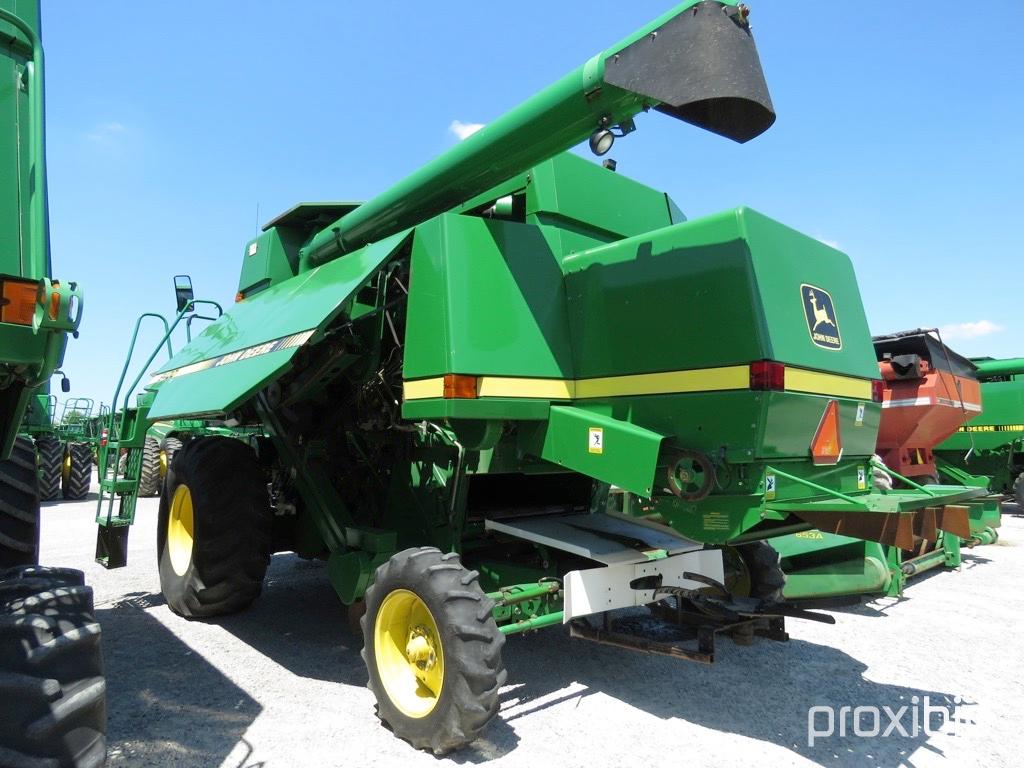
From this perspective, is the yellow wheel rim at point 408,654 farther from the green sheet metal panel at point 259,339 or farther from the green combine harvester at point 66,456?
the green combine harvester at point 66,456

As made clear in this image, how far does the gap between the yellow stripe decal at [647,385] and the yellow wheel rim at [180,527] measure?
2982 mm

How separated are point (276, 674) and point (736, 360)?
10.7 feet

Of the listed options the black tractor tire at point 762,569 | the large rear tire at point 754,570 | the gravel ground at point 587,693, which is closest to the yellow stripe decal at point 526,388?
the gravel ground at point 587,693

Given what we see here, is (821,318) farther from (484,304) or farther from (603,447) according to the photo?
(484,304)

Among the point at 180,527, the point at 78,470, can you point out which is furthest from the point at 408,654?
the point at 78,470

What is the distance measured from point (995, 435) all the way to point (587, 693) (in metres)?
11.1

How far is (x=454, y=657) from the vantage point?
10.2ft

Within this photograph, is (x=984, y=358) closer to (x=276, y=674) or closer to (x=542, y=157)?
(x=542, y=157)

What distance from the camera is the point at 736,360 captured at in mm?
3104

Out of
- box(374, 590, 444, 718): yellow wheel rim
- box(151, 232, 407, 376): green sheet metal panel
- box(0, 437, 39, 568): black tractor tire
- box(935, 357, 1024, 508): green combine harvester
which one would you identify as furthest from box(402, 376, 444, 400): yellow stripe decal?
box(935, 357, 1024, 508): green combine harvester

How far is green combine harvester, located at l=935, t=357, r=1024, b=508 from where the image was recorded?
11594 mm

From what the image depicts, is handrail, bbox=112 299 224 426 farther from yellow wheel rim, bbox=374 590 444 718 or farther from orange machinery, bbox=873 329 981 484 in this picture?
orange machinery, bbox=873 329 981 484

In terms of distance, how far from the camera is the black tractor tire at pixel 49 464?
14.1m

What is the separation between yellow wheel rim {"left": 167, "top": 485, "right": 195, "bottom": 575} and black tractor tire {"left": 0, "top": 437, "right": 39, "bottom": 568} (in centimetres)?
185
